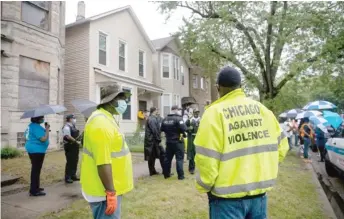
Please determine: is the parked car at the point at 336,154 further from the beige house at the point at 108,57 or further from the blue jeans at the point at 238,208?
the beige house at the point at 108,57

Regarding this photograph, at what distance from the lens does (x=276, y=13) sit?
13.9 meters

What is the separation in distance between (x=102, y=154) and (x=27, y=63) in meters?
10.5

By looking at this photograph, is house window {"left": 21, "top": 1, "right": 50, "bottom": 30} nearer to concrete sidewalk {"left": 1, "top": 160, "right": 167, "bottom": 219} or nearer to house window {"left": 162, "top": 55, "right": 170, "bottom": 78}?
concrete sidewalk {"left": 1, "top": 160, "right": 167, "bottom": 219}

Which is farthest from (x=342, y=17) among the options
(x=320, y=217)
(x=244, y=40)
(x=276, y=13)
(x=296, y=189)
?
(x=320, y=217)

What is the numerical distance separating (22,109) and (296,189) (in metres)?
9.92

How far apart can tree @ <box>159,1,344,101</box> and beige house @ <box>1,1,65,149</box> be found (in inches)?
283

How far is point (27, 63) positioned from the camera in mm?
11211

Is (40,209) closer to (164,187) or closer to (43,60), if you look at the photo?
(164,187)

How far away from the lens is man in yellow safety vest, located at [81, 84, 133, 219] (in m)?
2.38

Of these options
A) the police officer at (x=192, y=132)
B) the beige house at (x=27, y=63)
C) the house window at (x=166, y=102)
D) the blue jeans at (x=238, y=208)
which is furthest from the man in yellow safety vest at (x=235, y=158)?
the house window at (x=166, y=102)

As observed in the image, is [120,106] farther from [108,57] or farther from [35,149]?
[108,57]

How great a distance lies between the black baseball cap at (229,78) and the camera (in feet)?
7.74

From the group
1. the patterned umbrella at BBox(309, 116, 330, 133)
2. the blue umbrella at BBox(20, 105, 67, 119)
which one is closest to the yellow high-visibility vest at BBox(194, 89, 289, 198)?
the blue umbrella at BBox(20, 105, 67, 119)

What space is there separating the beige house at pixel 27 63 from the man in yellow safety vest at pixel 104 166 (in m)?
9.15
